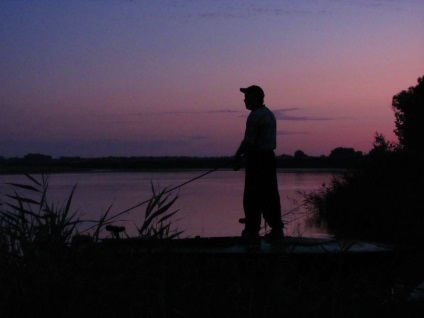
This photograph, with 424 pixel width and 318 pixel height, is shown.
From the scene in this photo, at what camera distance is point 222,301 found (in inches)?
228

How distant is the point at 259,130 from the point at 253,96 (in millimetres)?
471

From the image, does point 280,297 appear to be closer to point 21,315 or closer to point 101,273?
point 101,273

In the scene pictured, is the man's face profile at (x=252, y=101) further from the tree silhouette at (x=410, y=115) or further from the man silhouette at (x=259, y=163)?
the tree silhouette at (x=410, y=115)

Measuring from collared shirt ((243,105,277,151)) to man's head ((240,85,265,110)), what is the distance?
0.09m

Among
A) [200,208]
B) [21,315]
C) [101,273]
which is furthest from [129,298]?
[200,208]

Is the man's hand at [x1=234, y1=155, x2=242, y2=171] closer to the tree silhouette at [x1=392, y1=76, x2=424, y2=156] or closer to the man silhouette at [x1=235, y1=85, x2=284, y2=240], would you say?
the man silhouette at [x1=235, y1=85, x2=284, y2=240]

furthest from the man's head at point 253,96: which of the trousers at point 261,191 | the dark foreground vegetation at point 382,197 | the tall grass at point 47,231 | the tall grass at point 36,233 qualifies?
the dark foreground vegetation at point 382,197

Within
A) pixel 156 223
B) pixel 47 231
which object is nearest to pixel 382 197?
pixel 156 223

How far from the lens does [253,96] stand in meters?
9.82

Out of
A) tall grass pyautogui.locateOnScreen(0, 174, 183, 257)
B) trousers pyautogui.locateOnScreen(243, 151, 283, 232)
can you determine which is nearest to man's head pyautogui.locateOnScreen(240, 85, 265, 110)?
trousers pyautogui.locateOnScreen(243, 151, 283, 232)

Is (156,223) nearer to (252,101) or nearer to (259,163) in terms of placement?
(259,163)

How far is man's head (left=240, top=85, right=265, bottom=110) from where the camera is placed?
981 cm

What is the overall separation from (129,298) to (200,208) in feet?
89.0

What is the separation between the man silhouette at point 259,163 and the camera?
968 cm
